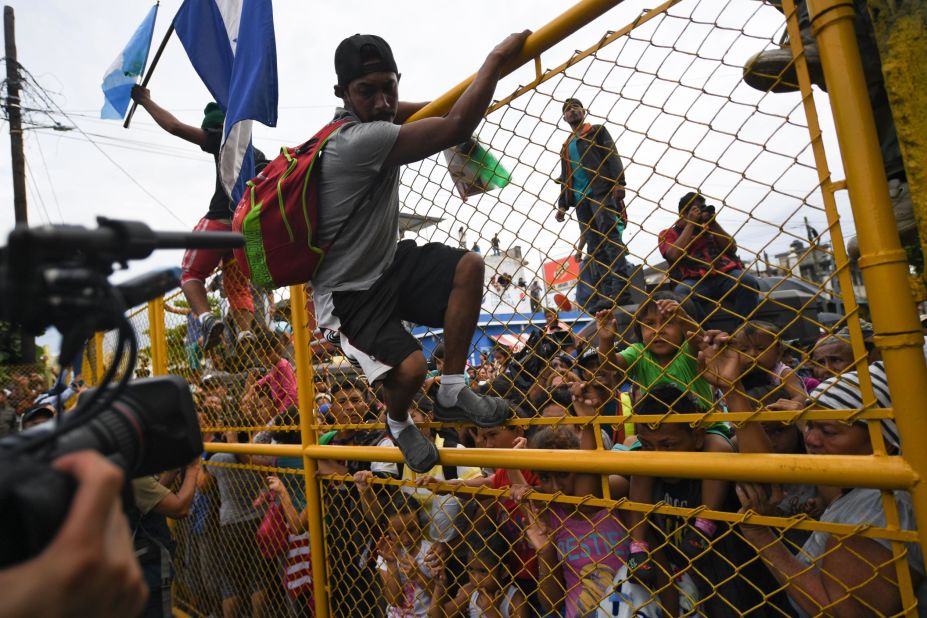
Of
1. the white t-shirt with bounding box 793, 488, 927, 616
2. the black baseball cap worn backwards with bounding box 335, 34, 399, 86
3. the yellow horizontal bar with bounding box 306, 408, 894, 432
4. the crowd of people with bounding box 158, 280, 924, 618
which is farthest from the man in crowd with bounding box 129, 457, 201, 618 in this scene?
the white t-shirt with bounding box 793, 488, 927, 616

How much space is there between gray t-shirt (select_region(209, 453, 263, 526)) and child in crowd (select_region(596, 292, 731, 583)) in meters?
2.71

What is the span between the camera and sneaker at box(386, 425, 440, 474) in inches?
78.6

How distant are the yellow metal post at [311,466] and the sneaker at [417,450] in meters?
0.80

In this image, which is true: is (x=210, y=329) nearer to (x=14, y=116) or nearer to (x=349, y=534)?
(x=349, y=534)

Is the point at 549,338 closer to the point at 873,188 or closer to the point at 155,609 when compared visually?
the point at 873,188

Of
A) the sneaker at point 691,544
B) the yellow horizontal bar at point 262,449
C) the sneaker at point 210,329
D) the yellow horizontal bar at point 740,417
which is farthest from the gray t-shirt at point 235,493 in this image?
the sneaker at point 691,544

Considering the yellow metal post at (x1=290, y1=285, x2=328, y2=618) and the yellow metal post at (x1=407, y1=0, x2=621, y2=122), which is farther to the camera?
the yellow metal post at (x1=290, y1=285, x2=328, y2=618)

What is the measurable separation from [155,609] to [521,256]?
293 cm

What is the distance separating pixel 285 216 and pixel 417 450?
0.91 m

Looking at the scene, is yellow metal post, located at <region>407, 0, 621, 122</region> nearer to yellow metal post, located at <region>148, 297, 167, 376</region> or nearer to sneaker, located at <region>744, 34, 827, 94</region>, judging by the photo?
sneaker, located at <region>744, 34, 827, 94</region>

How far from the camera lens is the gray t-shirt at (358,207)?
1834 millimetres

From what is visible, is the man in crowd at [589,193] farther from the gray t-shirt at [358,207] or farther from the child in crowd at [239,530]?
the child in crowd at [239,530]

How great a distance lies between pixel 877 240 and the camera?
1170mm

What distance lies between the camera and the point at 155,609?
3.18 metres
